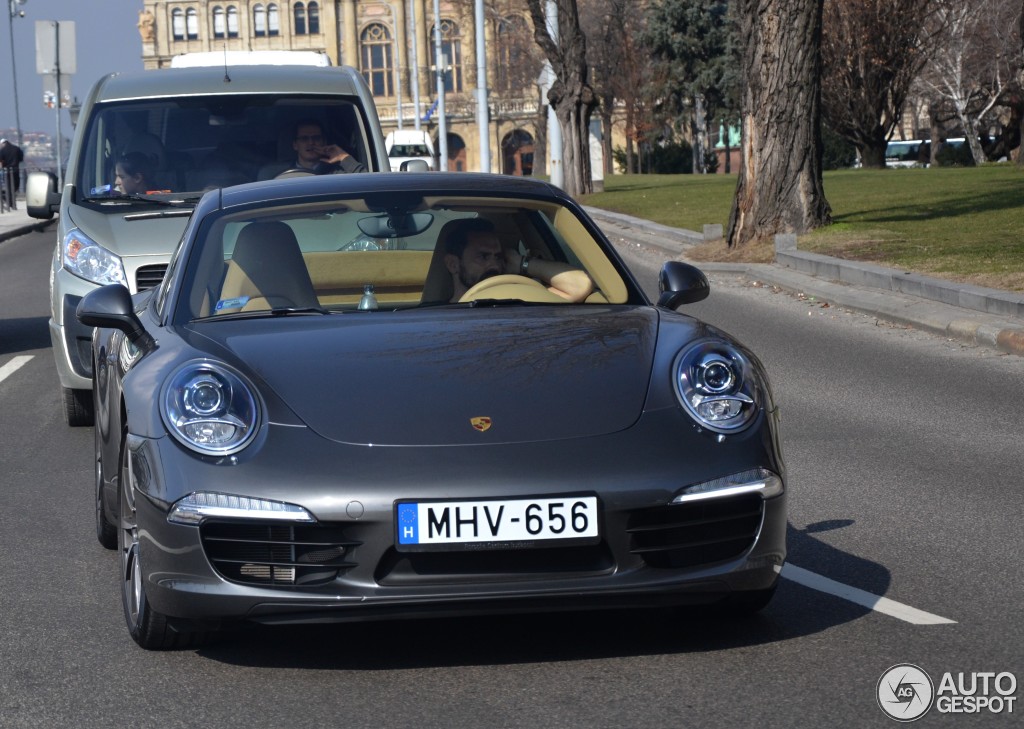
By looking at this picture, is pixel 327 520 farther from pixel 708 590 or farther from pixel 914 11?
pixel 914 11

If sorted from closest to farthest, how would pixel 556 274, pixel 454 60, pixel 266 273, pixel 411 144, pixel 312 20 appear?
pixel 266 273 < pixel 556 274 < pixel 411 144 < pixel 454 60 < pixel 312 20

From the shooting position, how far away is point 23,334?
14.3m

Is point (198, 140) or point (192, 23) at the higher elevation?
point (192, 23)

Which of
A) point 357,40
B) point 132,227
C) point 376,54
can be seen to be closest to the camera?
point 132,227

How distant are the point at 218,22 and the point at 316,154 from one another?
12621 centimetres

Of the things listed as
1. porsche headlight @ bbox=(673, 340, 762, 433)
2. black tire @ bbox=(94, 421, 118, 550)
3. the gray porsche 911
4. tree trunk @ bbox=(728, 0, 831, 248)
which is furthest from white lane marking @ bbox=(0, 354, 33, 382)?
tree trunk @ bbox=(728, 0, 831, 248)

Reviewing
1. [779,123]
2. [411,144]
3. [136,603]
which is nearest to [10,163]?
[411,144]

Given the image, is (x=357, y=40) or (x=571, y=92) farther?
(x=357, y=40)

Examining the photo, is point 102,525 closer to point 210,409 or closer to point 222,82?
point 210,409

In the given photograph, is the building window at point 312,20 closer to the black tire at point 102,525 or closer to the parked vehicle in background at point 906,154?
the parked vehicle in background at point 906,154

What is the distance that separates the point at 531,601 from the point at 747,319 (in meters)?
10.4

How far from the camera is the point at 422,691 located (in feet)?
13.7

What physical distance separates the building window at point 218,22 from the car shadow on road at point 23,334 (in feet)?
393

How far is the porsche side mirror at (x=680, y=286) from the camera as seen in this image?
18.2 ft
